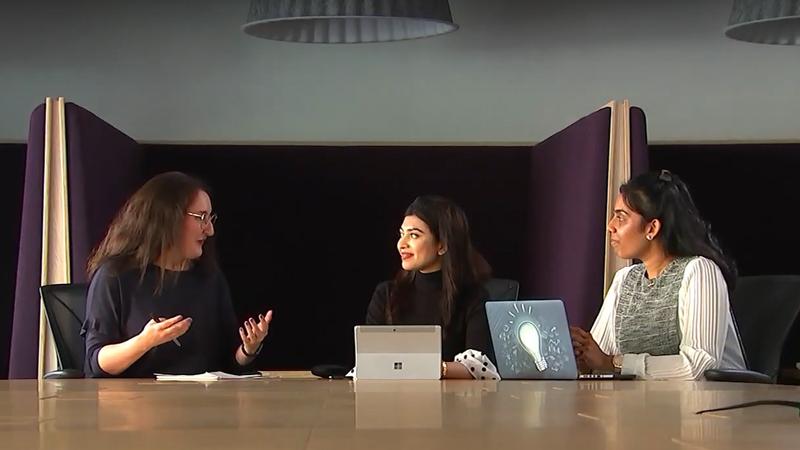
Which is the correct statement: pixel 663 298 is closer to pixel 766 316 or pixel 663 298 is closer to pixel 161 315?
pixel 766 316

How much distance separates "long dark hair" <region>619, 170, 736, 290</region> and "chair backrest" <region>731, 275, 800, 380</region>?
310 millimetres

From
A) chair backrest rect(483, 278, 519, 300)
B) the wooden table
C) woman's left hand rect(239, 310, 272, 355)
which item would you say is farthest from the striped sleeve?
woman's left hand rect(239, 310, 272, 355)

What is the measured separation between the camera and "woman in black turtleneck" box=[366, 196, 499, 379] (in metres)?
4.12

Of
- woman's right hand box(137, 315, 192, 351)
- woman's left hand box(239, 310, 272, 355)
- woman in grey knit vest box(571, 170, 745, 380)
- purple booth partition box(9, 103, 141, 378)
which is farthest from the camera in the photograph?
purple booth partition box(9, 103, 141, 378)

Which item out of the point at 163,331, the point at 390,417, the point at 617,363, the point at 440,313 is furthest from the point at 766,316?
the point at 390,417

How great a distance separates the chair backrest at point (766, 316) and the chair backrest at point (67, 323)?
7.36 ft

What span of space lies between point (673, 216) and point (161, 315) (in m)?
1.64

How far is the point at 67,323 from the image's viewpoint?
4.16 metres

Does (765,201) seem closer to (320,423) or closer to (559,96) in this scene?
(559,96)

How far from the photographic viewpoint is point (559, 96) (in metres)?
5.81

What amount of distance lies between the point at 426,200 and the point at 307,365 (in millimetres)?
1584

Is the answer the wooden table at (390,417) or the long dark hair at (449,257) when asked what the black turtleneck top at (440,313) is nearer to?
the long dark hair at (449,257)

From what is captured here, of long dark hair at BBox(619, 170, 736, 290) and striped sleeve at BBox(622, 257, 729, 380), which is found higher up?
long dark hair at BBox(619, 170, 736, 290)

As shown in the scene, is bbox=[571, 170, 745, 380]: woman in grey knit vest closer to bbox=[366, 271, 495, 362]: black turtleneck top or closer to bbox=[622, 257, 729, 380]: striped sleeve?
bbox=[622, 257, 729, 380]: striped sleeve
